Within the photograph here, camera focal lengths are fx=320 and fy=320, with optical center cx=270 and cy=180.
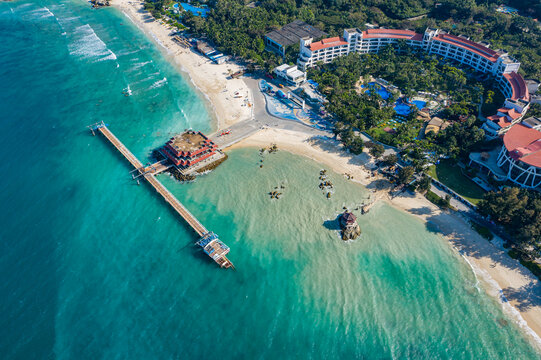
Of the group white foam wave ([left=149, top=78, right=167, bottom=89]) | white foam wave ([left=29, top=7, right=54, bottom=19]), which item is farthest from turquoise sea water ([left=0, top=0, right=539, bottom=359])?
white foam wave ([left=29, top=7, right=54, bottom=19])

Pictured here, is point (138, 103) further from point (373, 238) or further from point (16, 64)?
point (373, 238)

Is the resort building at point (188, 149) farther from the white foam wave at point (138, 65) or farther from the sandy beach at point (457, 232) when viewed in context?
the white foam wave at point (138, 65)

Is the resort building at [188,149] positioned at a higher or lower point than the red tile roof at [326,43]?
lower

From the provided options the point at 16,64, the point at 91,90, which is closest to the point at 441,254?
the point at 91,90

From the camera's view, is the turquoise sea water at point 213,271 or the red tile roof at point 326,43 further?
the red tile roof at point 326,43

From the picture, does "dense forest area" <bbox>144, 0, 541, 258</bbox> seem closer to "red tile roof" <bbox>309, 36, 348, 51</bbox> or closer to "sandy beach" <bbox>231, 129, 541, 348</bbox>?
"sandy beach" <bbox>231, 129, 541, 348</bbox>

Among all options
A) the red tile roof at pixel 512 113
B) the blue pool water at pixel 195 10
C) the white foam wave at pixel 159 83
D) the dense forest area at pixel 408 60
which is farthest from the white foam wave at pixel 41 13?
the red tile roof at pixel 512 113
